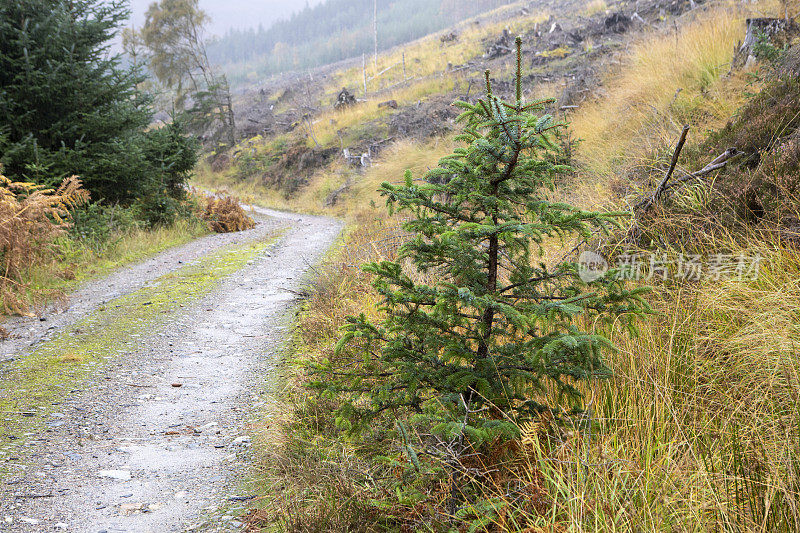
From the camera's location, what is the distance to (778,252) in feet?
10.4

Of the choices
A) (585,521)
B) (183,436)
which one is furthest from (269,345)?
(585,521)

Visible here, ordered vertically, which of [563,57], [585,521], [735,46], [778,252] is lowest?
[585,521]

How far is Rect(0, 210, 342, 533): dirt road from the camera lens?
276cm

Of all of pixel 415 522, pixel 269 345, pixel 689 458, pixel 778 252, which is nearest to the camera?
pixel 689 458

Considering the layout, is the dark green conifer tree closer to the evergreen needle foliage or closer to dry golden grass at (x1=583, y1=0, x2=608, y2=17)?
the evergreen needle foliage

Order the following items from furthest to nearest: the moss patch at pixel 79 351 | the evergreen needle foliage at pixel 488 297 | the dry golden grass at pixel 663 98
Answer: the dry golden grass at pixel 663 98 → the moss patch at pixel 79 351 → the evergreen needle foliage at pixel 488 297

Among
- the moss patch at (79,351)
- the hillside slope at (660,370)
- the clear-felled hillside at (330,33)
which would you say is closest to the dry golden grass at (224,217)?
the moss patch at (79,351)

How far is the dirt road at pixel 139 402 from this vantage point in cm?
276

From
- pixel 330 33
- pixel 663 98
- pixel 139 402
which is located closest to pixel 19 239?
pixel 139 402

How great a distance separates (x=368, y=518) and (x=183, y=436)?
196 cm

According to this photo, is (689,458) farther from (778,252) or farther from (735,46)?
(735,46)

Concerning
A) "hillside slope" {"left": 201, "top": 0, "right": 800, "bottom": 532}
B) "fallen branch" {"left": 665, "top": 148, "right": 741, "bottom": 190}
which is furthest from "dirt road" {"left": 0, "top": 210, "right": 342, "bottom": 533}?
"fallen branch" {"left": 665, "top": 148, "right": 741, "bottom": 190}

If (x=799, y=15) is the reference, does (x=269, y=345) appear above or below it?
below

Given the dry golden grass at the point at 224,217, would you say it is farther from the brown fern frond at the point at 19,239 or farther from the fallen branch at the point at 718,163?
the fallen branch at the point at 718,163
